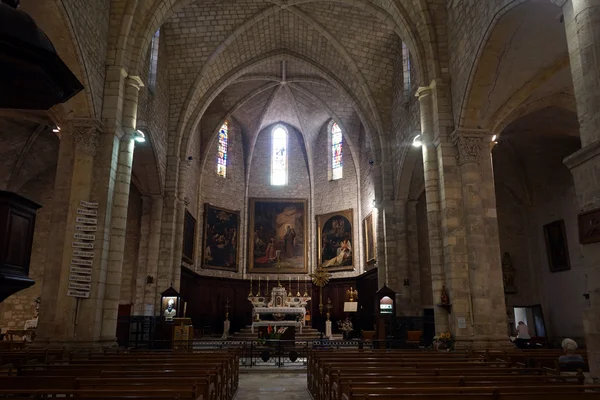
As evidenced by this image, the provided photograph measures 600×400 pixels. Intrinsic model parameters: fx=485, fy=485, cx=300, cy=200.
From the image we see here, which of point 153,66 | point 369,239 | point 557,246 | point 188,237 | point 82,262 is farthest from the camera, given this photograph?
point 369,239

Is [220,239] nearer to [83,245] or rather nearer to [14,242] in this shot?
[83,245]

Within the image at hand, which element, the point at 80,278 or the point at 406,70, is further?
the point at 406,70

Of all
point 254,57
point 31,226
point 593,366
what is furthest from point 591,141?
point 254,57

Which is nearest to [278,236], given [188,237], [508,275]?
[188,237]

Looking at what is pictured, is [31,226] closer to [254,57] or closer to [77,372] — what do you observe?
[77,372]

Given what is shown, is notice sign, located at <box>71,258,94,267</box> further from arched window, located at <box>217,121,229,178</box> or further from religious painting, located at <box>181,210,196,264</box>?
arched window, located at <box>217,121,229,178</box>

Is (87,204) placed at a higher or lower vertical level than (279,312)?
higher

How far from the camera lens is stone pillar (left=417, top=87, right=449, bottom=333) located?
1249 centimetres

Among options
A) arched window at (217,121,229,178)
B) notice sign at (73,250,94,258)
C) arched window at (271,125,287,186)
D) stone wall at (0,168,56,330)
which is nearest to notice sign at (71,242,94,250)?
notice sign at (73,250,94,258)

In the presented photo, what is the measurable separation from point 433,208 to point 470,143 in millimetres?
1953

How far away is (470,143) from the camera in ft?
41.6

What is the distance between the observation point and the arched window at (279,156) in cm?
2955

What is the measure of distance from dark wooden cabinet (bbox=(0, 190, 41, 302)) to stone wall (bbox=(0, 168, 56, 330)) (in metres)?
15.1

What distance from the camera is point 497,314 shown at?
11.7 meters
